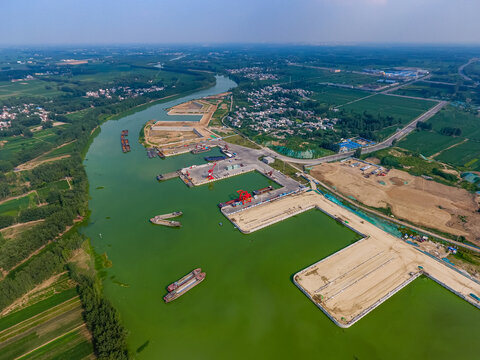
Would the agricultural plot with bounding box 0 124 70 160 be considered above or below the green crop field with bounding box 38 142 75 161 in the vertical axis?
above

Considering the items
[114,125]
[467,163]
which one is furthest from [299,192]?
[114,125]

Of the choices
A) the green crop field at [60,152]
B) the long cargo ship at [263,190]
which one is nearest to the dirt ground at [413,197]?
the long cargo ship at [263,190]

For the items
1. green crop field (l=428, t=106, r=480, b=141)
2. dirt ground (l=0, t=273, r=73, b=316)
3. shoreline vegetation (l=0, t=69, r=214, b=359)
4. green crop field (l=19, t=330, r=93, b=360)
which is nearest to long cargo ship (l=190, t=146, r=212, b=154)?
shoreline vegetation (l=0, t=69, r=214, b=359)

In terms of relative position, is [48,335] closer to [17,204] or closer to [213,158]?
[17,204]

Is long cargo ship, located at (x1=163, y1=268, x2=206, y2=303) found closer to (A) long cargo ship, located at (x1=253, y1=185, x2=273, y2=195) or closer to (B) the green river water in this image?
(B) the green river water

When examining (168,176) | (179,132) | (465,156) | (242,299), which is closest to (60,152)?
(179,132)

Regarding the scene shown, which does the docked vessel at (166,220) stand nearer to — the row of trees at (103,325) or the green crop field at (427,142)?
the row of trees at (103,325)
